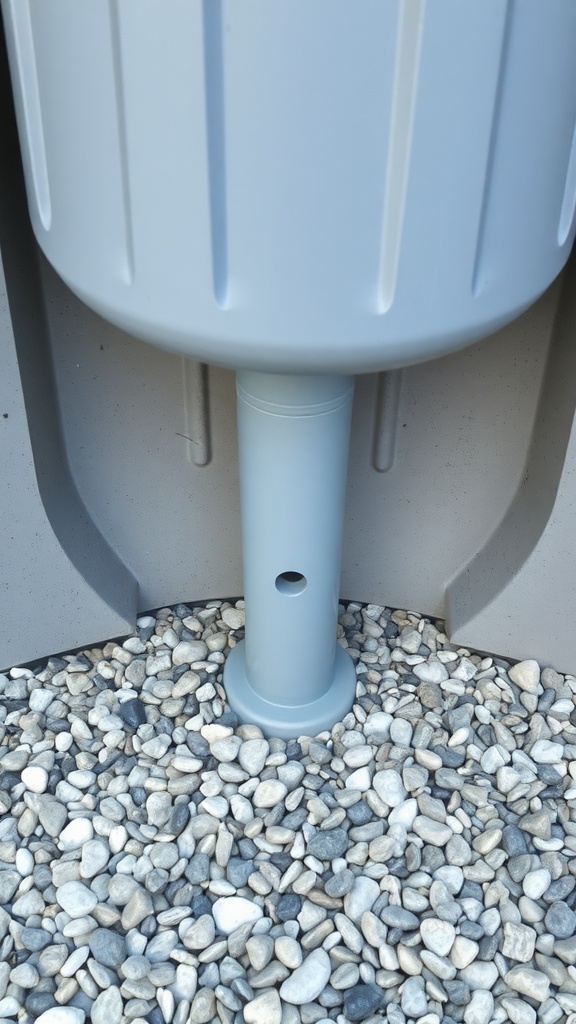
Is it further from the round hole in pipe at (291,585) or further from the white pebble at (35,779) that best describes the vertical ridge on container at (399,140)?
the white pebble at (35,779)

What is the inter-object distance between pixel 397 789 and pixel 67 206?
66cm

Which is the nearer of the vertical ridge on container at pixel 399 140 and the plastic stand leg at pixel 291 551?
the vertical ridge on container at pixel 399 140

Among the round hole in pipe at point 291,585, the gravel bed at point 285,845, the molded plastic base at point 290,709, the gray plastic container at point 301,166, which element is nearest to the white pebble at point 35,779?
the gravel bed at point 285,845

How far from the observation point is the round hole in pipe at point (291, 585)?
960 mm

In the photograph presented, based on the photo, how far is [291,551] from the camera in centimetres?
92

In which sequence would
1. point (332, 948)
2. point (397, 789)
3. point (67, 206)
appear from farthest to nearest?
point (397, 789), point (332, 948), point (67, 206)

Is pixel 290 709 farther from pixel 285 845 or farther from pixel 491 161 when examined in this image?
pixel 491 161

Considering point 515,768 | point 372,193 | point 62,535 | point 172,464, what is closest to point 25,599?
point 62,535

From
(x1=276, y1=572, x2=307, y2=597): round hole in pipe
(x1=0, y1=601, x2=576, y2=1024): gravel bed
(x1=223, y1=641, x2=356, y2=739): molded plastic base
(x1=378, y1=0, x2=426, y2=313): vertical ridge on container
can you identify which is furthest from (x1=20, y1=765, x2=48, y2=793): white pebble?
(x1=378, y1=0, x2=426, y2=313): vertical ridge on container

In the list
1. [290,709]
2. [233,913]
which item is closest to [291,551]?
[290,709]

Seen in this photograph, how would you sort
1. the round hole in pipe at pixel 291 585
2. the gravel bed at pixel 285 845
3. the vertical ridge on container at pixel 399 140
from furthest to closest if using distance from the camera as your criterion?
the round hole in pipe at pixel 291 585
the gravel bed at pixel 285 845
the vertical ridge on container at pixel 399 140

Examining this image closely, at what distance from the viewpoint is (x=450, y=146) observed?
589 millimetres

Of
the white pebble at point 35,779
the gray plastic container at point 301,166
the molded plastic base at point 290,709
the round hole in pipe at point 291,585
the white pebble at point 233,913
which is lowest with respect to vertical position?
the white pebble at point 233,913

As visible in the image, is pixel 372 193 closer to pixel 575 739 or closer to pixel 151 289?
pixel 151 289
